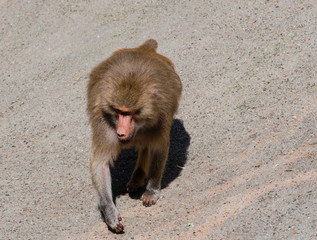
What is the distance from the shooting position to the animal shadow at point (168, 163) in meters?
5.66

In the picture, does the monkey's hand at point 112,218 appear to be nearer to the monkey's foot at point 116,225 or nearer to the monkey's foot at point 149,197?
the monkey's foot at point 116,225

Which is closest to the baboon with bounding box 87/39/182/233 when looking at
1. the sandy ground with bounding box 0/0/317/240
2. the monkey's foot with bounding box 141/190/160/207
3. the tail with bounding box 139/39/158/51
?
the monkey's foot with bounding box 141/190/160/207

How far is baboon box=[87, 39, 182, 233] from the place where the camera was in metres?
4.39

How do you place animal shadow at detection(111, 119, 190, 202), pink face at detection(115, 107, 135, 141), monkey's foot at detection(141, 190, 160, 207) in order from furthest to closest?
animal shadow at detection(111, 119, 190, 202)
monkey's foot at detection(141, 190, 160, 207)
pink face at detection(115, 107, 135, 141)

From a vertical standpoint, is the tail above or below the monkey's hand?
above

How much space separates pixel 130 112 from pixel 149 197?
130cm

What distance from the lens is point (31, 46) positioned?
827 cm

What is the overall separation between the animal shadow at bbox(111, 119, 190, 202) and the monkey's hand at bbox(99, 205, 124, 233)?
0.70 meters

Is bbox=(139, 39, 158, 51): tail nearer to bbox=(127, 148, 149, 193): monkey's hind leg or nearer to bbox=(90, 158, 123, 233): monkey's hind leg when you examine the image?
bbox=(127, 148, 149, 193): monkey's hind leg

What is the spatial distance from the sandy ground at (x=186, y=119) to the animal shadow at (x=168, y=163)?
0.02 meters

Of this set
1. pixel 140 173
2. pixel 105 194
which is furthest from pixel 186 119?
pixel 105 194

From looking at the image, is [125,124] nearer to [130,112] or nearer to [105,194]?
[130,112]

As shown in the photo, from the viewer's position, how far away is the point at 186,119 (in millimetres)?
6375

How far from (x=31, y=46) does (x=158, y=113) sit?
14.5 ft
